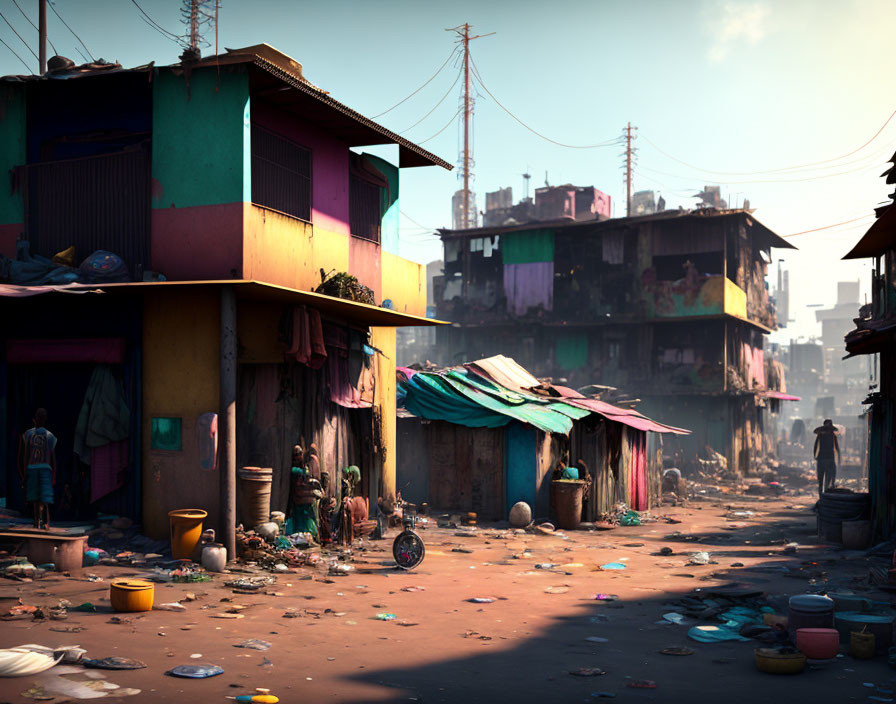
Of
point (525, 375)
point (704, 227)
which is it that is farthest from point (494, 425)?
point (704, 227)

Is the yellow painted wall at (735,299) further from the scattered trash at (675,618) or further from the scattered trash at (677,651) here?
the scattered trash at (677,651)

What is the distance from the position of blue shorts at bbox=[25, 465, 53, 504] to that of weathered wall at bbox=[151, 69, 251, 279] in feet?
11.1

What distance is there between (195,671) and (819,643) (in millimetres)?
5676

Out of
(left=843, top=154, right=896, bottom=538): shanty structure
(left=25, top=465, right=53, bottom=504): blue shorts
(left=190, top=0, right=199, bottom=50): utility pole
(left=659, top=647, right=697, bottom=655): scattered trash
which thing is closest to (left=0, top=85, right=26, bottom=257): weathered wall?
(left=25, top=465, right=53, bottom=504): blue shorts

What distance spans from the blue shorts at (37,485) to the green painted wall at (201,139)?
168 inches

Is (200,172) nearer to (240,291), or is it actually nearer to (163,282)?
(163,282)

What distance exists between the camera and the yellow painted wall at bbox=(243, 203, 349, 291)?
12.7 metres

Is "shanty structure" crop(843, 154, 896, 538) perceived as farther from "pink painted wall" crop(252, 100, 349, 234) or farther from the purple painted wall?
the purple painted wall

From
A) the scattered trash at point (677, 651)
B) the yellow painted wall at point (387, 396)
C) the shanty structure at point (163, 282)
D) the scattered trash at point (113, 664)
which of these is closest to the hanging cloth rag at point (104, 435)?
the shanty structure at point (163, 282)

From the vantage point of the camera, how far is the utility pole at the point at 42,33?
684 inches

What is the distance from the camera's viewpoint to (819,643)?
7996 mm

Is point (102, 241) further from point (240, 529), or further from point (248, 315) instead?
point (240, 529)

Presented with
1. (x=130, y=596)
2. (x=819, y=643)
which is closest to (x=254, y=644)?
(x=130, y=596)

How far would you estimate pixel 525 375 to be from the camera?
23328 mm
